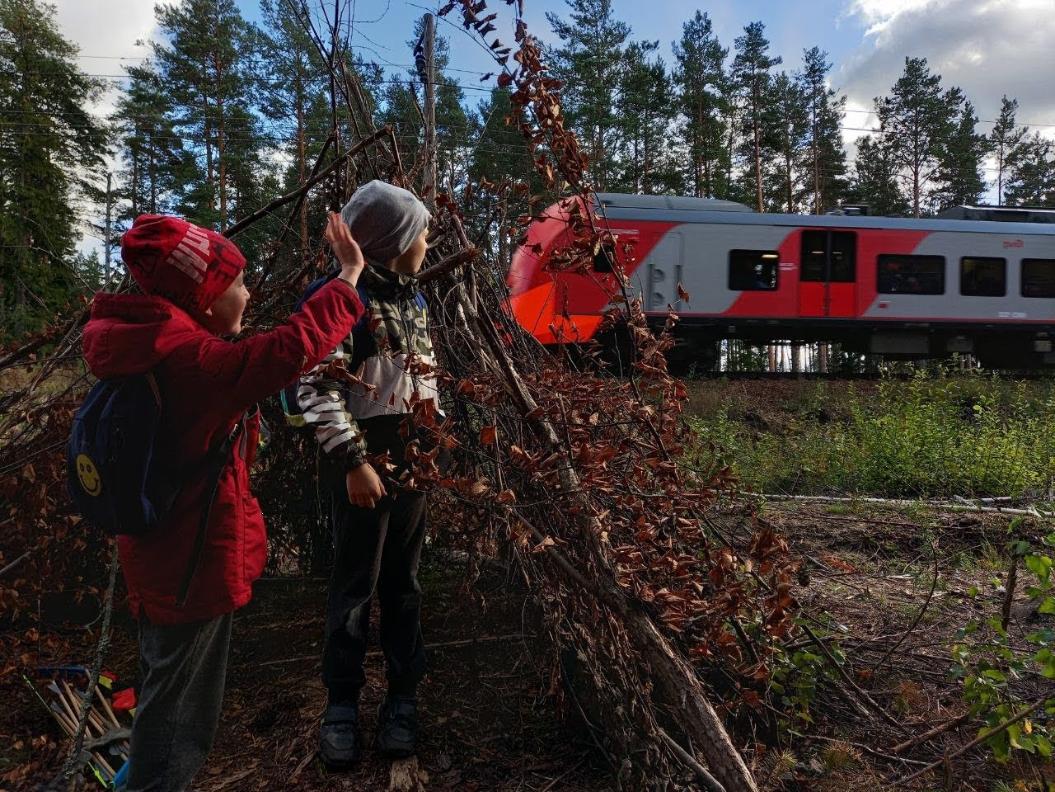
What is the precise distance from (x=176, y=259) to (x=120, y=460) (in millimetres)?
459

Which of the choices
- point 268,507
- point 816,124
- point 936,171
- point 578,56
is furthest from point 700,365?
point 936,171

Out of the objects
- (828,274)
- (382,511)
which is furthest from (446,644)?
(828,274)

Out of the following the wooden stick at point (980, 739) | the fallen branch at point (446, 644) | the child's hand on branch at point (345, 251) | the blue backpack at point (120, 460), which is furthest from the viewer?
the fallen branch at point (446, 644)

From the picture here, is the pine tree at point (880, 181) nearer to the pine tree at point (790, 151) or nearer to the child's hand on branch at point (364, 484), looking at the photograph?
the pine tree at point (790, 151)

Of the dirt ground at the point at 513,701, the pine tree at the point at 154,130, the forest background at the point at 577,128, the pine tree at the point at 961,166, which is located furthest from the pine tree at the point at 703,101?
the dirt ground at the point at 513,701

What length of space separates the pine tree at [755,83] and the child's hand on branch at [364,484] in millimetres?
30309

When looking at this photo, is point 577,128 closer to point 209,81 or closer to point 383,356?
point 209,81

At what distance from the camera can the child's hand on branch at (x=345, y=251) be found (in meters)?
1.72

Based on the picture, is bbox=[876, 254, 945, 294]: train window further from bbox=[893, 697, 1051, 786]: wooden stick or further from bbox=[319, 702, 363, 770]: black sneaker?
bbox=[319, 702, 363, 770]: black sneaker

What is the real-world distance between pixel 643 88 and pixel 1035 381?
19002 millimetres

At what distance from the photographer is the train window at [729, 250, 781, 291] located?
13047 mm

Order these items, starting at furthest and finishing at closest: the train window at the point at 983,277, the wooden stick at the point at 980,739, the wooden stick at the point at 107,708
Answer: the train window at the point at 983,277 → the wooden stick at the point at 107,708 → the wooden stick at the point at 980,739

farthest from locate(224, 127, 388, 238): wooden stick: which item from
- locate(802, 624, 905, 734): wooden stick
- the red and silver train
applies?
the red and silver train

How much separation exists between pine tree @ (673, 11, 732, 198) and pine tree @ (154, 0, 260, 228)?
56.9 feet
